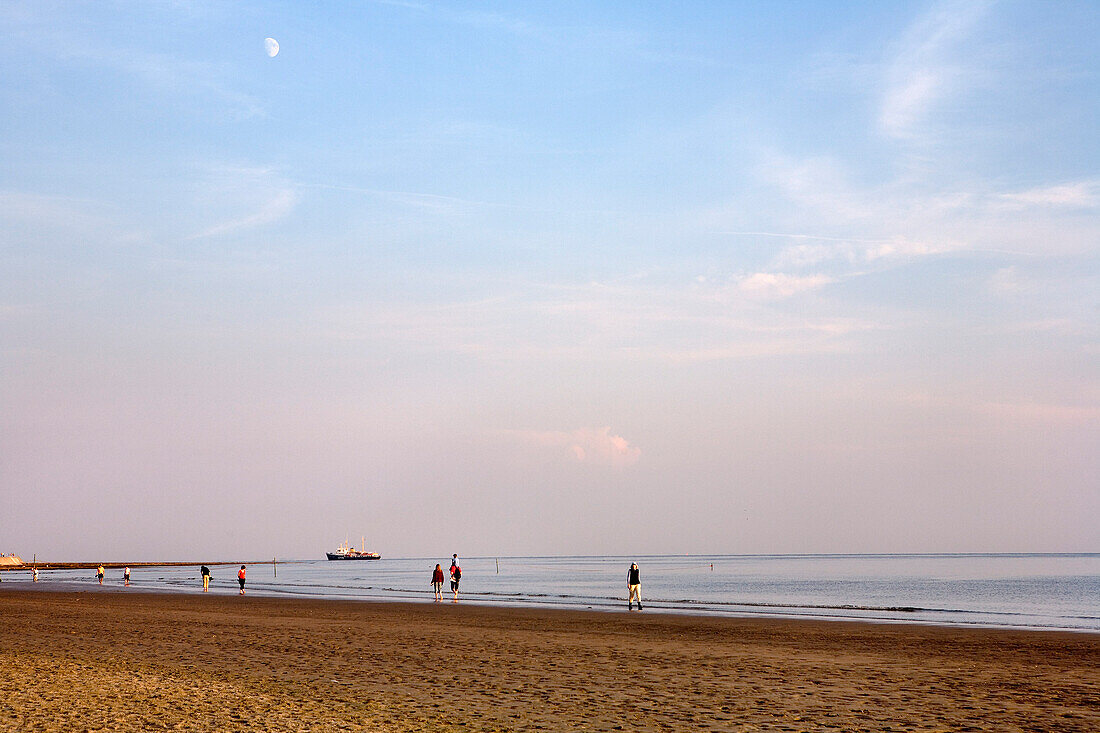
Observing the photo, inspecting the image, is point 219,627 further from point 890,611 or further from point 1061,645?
point 890,611

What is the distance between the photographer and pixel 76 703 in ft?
41.5

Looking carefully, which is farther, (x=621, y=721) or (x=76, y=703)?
(x=76, y=703)

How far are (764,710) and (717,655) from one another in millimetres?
7835

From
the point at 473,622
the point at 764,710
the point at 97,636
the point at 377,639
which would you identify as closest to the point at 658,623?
the point at 473,622

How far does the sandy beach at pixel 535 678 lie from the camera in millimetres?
11859

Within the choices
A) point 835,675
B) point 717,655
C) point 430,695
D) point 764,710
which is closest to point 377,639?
point 717,655

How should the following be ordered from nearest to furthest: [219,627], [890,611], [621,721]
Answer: [621,721] < [219,627] < [890,611]

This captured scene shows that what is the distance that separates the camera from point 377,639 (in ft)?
78.0

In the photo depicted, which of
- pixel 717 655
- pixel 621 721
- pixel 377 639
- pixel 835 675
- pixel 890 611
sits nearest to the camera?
pixel 621 721

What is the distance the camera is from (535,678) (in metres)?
16.1

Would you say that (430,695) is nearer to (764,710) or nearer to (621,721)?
(621,721)

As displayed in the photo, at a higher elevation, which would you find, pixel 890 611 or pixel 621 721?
pixel 621 721

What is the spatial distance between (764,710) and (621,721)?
2205 mm

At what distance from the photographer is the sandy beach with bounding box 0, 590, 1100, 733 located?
11.9 metres
